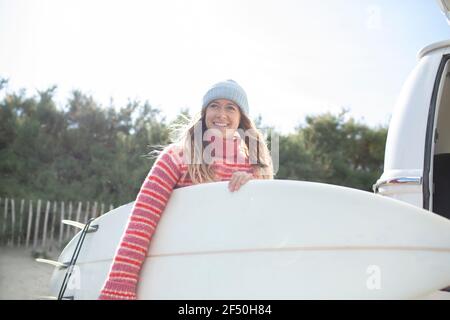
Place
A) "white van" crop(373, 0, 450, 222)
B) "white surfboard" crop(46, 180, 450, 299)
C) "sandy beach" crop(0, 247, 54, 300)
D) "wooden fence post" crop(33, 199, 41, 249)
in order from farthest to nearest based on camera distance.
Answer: "wooden fence post" crop(33, 199, 41, 249), "sandy beach" crop(0, 247, 54, 300), "white van" crop(373, 0, 450, 222), "white surfboard" crop(46, 180, 450, 299)

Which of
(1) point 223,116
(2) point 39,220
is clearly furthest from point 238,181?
(2) point 39,220

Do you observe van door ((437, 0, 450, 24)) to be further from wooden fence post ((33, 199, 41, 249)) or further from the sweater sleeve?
wooden fence post ((33, 199, 41, 249))

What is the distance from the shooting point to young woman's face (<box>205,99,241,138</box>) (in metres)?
2.02

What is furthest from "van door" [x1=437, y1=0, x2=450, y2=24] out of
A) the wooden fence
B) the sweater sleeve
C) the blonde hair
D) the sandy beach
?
the wooden fence

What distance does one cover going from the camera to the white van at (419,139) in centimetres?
225

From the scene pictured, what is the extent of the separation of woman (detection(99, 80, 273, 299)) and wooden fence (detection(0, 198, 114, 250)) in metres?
7.16

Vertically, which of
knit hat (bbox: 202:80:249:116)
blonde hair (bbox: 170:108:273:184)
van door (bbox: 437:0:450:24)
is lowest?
blonde hair (bbox: 170:108:273:184)

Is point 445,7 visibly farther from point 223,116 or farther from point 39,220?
point 39,220

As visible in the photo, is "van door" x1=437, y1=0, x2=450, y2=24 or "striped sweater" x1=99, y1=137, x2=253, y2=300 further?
"van door" x1=437, y1=0, x2=450, y2=24

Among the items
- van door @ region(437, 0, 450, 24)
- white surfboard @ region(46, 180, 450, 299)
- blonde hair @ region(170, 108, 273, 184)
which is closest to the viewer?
white surfboard @ region(46, 180, 450, 299)

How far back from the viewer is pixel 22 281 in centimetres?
788
